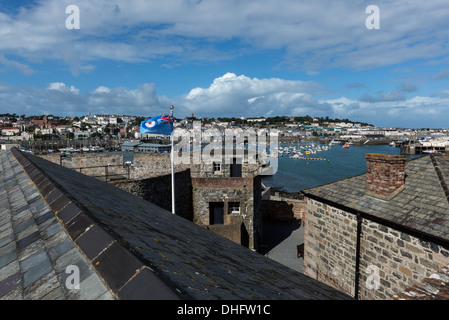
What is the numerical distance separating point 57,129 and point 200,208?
17534cm

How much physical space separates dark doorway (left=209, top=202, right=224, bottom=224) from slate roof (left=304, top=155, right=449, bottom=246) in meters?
7.29

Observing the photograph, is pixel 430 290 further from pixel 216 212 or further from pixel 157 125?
pixel 216 212

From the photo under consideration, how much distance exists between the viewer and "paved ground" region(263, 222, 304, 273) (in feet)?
57.3

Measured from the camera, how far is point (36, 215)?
3.62m

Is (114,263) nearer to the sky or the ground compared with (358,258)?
nearer to the sky

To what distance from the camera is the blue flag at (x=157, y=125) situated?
12797mm

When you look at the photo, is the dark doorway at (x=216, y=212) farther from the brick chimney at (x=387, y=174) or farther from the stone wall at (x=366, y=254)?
the brick chimney at (x=387, y=174)

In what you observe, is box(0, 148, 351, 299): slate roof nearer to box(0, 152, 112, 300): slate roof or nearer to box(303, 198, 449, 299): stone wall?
box(0, 152, 112, 300): slate roof

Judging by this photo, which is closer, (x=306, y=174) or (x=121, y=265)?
(x=121, y=265)

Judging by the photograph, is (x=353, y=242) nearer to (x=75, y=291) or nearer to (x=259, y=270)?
(x=259, y=270)

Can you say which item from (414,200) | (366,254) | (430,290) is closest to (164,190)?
(366,254)

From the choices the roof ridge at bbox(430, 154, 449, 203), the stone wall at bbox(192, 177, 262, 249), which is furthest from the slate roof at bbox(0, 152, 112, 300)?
the stone wall at bbox(192, 177, 262, 249)

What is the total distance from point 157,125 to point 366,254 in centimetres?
990

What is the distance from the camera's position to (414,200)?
8.66 metres
